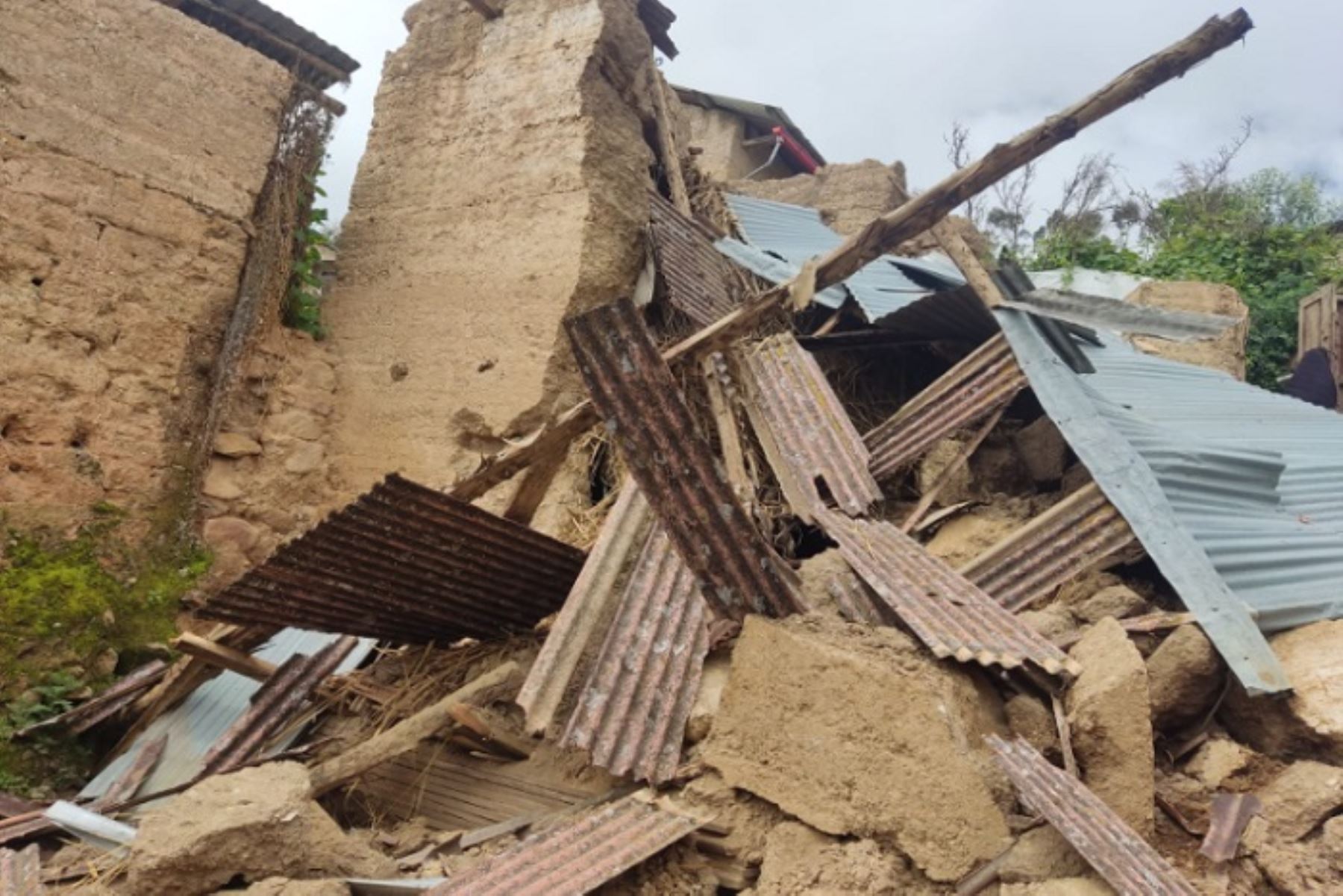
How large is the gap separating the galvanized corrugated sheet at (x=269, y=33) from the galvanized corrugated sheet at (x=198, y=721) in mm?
3861

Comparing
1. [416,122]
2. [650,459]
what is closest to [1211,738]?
[650,459]

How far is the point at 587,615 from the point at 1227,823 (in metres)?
2.29

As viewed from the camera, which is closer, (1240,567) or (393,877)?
(393,877)

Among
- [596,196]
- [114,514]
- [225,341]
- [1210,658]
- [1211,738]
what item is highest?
[596,196]

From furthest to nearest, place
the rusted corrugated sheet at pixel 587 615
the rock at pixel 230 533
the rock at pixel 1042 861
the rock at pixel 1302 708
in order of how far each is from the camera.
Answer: the rock at pixel 230 533 < the rusted corrugated sheet at pixel 587 615 < the rock at pixel 1302 708 < the rock at pixel 1042 861

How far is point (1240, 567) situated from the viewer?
12.5 ft

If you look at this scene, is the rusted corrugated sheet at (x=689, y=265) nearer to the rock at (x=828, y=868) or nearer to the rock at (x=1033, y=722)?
the rock at (x=1033, y=722)

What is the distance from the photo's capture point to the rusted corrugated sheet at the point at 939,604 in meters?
3.24

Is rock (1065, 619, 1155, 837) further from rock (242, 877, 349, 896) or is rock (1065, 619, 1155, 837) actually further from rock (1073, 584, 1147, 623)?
rock (242, 877, 349, 896)

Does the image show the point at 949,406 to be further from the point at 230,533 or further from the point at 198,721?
the point at 230,533

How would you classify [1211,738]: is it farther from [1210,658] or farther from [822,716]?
[822,716]

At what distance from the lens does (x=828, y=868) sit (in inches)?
112

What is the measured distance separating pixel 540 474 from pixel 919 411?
80.3 inches

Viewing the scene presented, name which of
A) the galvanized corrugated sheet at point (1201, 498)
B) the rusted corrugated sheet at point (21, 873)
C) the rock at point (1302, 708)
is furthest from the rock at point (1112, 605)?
the rusted corrugated sheet at point (21, 873)
